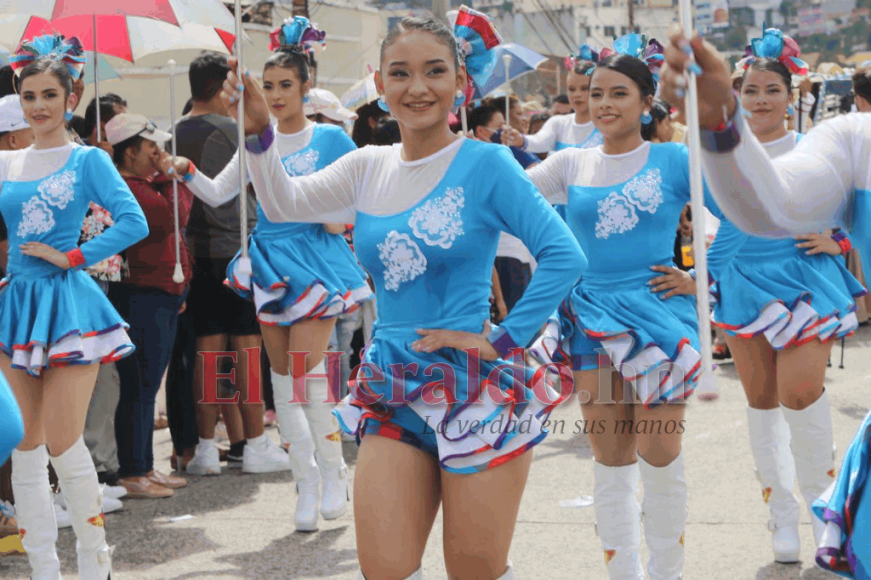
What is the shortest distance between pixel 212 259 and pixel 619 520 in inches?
143

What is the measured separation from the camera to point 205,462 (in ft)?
23.1

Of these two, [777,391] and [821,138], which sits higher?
[821,138]

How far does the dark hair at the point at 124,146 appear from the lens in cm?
648

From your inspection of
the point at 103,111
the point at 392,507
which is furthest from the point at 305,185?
the point at 103,111

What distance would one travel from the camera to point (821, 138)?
2.46 metres

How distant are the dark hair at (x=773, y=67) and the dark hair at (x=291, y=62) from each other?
7.26ft

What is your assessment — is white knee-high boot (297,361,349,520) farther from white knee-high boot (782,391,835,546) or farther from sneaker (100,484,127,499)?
white knee-high boot (782,391,835,546)

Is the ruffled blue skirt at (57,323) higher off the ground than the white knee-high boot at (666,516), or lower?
higher

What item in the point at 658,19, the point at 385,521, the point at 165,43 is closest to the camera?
the point at 385,521

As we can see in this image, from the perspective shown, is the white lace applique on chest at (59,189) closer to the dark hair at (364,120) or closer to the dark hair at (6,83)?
the dark hair at (6,83)

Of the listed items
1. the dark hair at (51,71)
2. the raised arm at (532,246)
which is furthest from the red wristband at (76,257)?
the raised arm at (532,246)

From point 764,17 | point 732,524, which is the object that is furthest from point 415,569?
point 732,524

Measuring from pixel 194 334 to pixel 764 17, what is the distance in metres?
4.44

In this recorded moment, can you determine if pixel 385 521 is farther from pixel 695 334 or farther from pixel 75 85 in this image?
pixel 75 85
